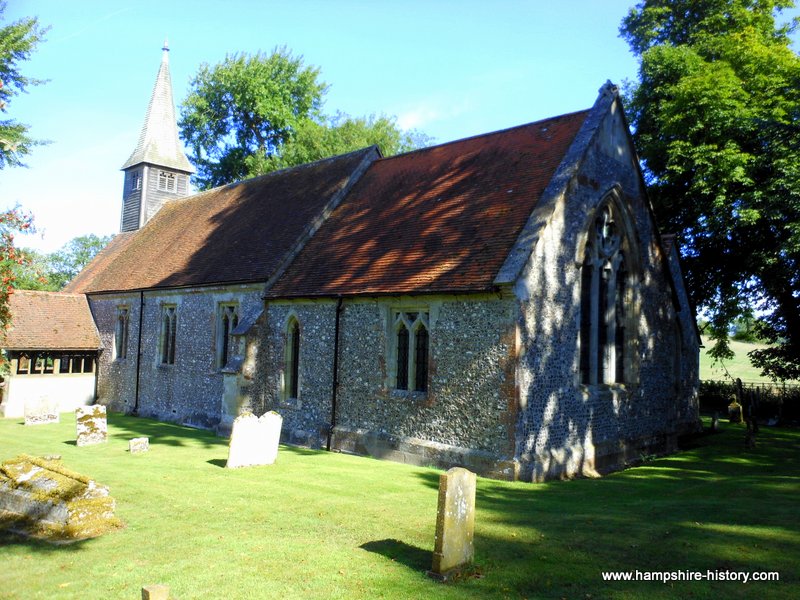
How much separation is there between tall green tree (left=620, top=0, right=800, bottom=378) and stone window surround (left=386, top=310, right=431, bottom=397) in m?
13.0

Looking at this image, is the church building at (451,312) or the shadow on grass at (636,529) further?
the church building at (451,312)

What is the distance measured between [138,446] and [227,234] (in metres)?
9.64

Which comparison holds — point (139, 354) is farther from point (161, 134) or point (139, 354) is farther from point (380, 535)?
point (380, 535)

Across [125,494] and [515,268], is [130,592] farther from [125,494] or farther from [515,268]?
[515,268]

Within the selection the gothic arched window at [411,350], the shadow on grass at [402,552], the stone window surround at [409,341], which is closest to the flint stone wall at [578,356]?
the stone window surround at [409,341]

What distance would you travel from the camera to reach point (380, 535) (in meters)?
8.25

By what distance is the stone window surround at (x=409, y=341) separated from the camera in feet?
46.4

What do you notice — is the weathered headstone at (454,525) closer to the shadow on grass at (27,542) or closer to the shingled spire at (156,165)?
the shadow on grass at (27,542)

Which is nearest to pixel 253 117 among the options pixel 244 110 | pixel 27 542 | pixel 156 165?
pixel 244 110

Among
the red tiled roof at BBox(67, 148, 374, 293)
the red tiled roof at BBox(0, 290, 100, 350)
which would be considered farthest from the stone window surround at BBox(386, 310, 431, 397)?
the red tiled roof at BBox(0, 290, 100, 350)

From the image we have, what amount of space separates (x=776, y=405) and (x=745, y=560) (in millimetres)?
23081

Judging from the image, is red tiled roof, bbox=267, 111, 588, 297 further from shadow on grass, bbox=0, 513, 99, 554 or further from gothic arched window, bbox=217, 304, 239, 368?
shadow on grass, bbox=0, 513, 99, 554

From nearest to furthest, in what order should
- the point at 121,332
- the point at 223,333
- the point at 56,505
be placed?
the point at 56,505 < the point at 223,333 < the point at 121,332

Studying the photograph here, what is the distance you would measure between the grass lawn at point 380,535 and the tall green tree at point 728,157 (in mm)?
12052
